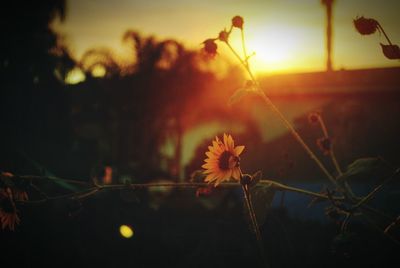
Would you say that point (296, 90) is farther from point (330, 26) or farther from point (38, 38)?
point (38, 38)

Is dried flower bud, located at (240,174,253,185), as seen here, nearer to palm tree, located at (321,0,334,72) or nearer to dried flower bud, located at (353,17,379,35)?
dried flower bud, located at (353,17,379,35)

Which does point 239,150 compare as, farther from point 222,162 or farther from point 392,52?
point 392,52

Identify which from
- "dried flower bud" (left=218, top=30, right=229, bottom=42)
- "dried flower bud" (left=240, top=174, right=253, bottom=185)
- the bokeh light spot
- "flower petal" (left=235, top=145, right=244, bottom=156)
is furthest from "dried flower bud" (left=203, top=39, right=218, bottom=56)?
the bokeh light spot

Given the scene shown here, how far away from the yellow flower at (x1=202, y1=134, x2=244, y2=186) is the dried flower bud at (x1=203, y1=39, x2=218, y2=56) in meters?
0.53

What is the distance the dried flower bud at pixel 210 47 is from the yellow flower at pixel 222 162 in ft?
1.73

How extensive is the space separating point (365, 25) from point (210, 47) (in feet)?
2.66

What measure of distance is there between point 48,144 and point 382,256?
218 inches

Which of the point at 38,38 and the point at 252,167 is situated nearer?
the point at 252,167

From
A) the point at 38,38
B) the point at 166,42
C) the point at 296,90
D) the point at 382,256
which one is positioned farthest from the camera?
the point at 166,42

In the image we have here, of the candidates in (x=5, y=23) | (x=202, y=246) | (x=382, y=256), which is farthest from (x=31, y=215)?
(x=5, y=23)

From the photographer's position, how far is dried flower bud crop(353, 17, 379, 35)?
177 centimetres

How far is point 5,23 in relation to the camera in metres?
7.13

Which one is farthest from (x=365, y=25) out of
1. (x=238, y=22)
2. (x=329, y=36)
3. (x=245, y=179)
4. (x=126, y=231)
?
(x=329, y=36)

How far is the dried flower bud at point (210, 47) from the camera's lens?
2266 millimetres
